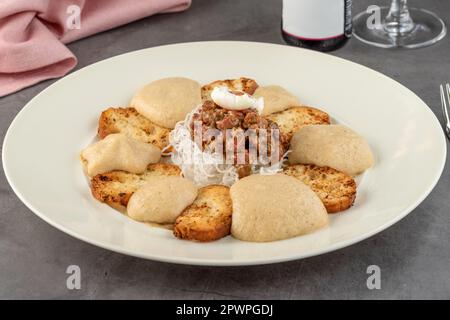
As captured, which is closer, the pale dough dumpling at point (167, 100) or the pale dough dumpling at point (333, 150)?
the pale dough dumpling at point (333, 150)

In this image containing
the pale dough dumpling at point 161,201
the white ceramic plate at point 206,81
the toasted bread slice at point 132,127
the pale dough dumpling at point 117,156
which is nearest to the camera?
the white ceramic plate at point 206,81

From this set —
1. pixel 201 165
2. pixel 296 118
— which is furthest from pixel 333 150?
pixel 201 165

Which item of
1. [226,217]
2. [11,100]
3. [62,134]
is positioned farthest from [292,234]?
[11,100]

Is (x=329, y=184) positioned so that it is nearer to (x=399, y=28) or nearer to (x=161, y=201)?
(x=161, y=201)

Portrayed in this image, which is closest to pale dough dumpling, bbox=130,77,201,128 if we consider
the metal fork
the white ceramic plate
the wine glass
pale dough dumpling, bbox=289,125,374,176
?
the white ceramic plate

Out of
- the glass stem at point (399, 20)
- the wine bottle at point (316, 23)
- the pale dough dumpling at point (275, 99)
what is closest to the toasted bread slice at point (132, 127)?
the pale dough dumpling at point (275, 99)

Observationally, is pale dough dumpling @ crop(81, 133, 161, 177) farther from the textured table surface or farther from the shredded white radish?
the textured table surface

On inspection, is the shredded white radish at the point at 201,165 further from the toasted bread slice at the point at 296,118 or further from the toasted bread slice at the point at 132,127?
the toasted bread slice at the point at 296,118
